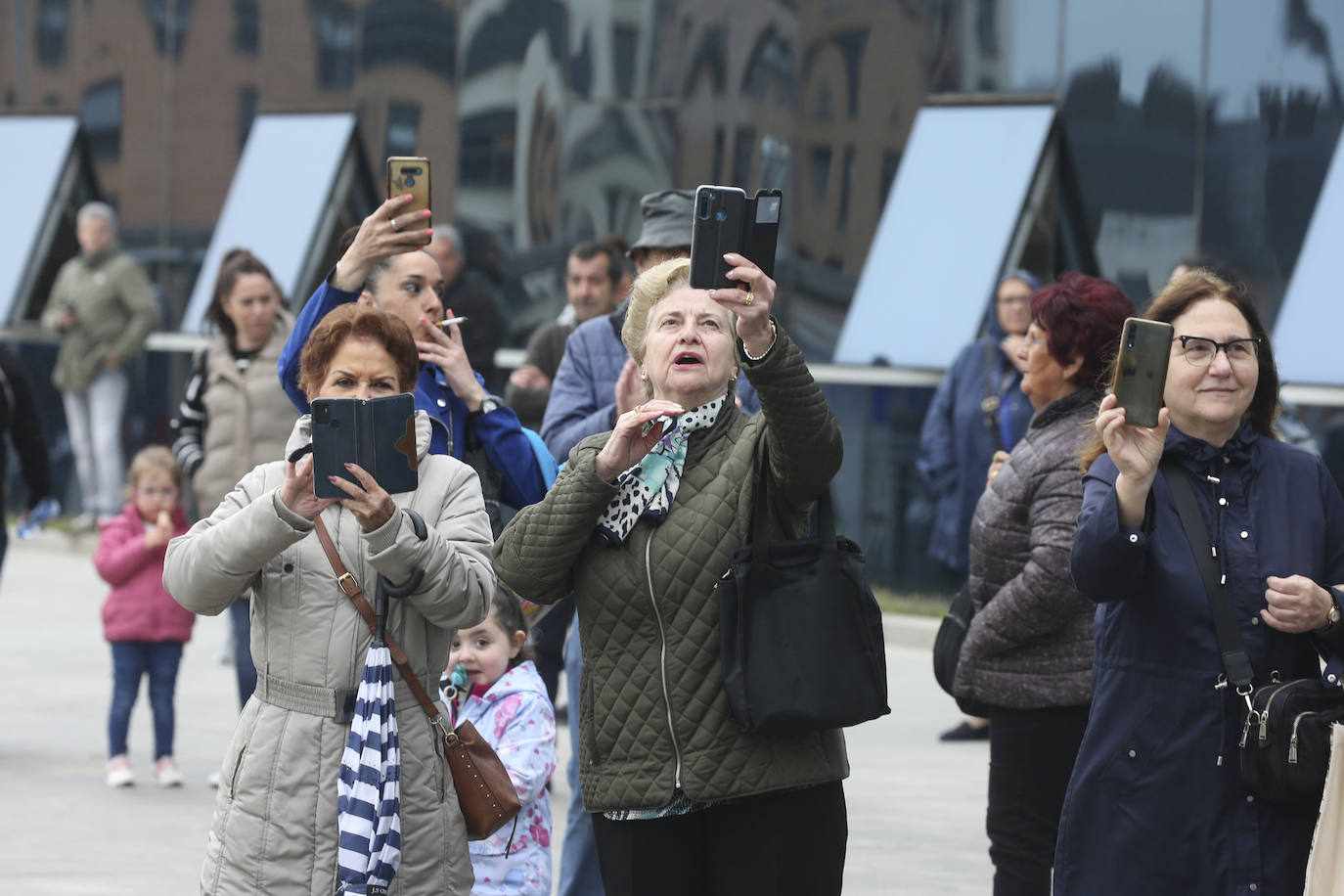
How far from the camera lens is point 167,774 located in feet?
28.2

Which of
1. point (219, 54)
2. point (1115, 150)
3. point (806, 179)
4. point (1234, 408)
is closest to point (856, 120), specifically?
point (806, 179)

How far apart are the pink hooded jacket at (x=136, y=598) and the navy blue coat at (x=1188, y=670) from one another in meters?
5.05

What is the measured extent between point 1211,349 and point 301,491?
192cm

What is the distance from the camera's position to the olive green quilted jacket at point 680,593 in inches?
167

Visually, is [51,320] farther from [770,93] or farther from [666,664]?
[666,664]

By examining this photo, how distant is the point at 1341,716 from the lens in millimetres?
4145

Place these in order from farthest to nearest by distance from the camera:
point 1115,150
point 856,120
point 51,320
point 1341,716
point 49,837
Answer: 1. point 51,320
2. point 856,120
3. point 1115,150
4. point 49,837
5. point 1341,716

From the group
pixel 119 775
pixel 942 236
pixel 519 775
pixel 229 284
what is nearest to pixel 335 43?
pixel 942 236

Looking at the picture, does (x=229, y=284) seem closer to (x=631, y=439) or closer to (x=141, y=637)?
(x=141, y=637)

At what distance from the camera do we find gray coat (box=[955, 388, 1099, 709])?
17.6 feet

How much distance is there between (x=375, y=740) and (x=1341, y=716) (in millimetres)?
1946

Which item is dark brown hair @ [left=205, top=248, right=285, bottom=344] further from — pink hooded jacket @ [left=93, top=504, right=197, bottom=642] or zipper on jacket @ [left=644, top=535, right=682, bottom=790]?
zipper on jacket @ [left=644, top=535, right=682, bottom=790]

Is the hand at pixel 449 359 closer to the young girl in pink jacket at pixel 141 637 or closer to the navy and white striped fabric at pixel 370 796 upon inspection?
the navy and white striped fabric at pixel 370 796

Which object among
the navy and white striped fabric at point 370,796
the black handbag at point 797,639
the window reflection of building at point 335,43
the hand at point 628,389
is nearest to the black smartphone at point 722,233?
the black handbag at point 797,639
